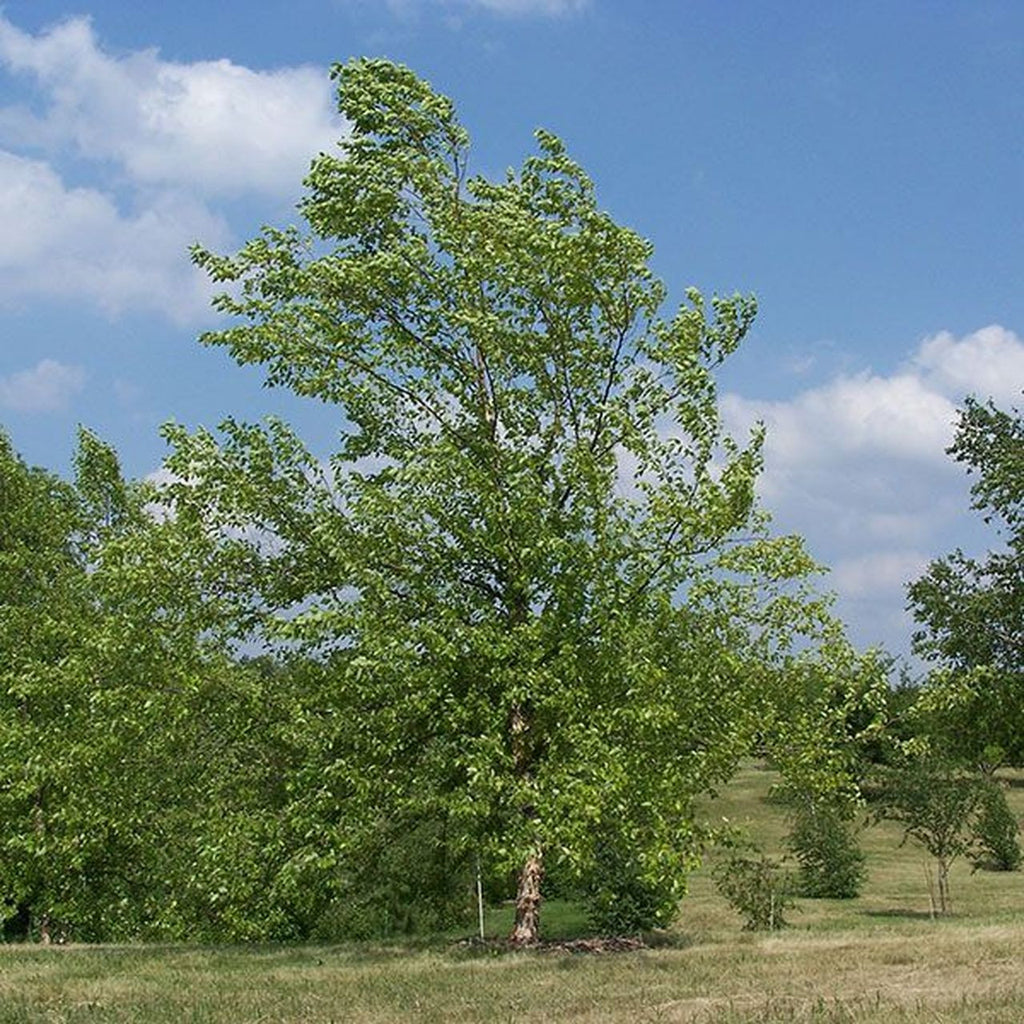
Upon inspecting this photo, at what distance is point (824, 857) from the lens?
159ft

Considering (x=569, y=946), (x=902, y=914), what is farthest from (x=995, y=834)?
(x=569, y=946)

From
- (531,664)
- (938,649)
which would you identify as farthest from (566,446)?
(938,649)

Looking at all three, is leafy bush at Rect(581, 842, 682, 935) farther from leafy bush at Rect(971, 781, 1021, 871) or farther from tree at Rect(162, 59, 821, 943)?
leafy bush at Rect(971, 781, 1021, 871)

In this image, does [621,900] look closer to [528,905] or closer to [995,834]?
[528,905]

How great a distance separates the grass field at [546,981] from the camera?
14.2 metres

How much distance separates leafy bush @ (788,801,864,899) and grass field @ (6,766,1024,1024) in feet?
67.1

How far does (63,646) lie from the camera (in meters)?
32.8

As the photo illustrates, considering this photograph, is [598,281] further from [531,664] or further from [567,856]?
[567,856]

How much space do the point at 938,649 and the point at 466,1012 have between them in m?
31.3

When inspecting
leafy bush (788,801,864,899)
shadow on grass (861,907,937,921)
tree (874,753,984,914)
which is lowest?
shadow on grass (861,907,937,921)

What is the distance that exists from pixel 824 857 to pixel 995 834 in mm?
11406

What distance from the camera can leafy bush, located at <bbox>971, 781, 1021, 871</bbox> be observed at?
51.4 metres

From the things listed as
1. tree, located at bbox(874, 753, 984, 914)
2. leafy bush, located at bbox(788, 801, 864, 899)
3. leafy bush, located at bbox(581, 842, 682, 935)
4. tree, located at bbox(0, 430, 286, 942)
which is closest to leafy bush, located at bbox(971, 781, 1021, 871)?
tree, located at bbox(874, 753, 984, 914)

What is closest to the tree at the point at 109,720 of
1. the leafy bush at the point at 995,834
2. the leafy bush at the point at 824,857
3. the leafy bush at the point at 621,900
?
the leafy bush at the point at 621,900
